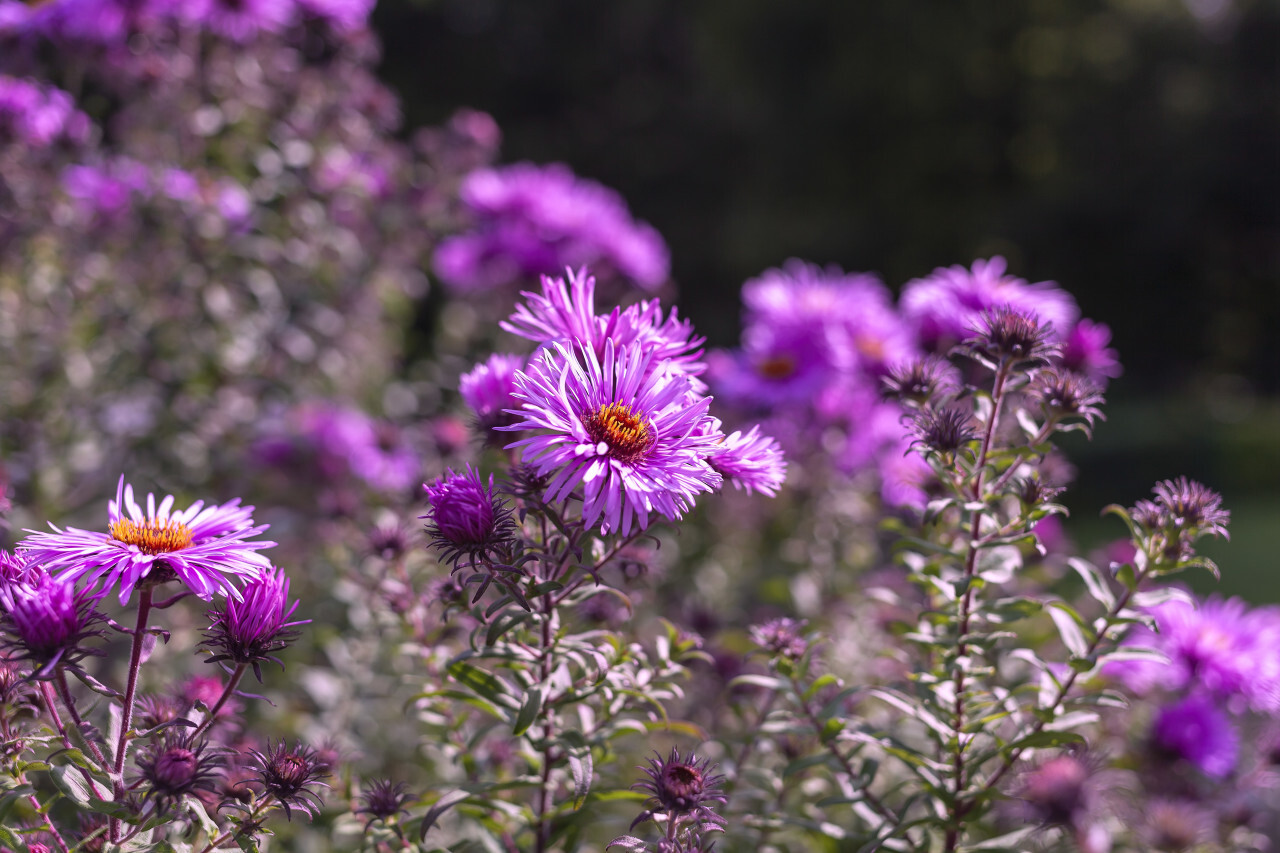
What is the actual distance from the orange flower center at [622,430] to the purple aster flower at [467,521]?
0.15 meters

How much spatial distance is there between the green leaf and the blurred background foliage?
8.30 meters

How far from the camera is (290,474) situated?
2738mm

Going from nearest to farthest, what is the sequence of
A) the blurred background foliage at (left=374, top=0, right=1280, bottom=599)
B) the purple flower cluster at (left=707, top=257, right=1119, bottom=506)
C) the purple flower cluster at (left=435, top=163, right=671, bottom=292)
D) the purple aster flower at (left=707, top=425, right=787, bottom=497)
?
the purple aster flower at (left=707, top=425, right=787, bottom=497)
the purple flower cluster at (left=707, top=257, right=1119, bottom=506)
the purple flower cluster at (left=435, top=163, right=671, bottom=292)
the blurred background foliage at (left=374, top=0, right=1280, bottom=599)

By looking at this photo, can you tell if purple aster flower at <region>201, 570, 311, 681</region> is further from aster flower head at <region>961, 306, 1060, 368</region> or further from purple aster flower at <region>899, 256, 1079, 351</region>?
purple aster flower at <region>899, 256, 1079, 351</region>

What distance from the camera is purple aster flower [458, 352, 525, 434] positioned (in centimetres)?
131

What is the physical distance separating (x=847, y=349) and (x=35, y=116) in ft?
6.44

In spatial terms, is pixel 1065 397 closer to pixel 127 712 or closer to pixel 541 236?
pixel 127 712

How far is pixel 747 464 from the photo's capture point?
1.22 meters

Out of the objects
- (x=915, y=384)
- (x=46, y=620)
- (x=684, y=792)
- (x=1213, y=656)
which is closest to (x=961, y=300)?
(x=915, y=384)

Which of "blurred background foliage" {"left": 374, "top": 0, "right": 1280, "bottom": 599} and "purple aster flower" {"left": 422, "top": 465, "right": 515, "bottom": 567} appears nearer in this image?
"purple aster flower" {"left": 422, "top": 465, "right": 515, "bottom": 567}

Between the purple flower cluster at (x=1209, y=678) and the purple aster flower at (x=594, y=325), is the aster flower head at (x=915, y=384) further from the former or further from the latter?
the purple flower cluster at (x=1209, y=678)

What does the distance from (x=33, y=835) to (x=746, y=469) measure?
3.01 feet

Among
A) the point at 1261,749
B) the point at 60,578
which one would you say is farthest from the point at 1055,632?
the point at 60,578

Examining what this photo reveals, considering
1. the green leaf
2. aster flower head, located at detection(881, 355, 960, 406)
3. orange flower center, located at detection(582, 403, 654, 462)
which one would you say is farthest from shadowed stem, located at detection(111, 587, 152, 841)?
aster flower head, located at detection(881, 355, 960, 406)
